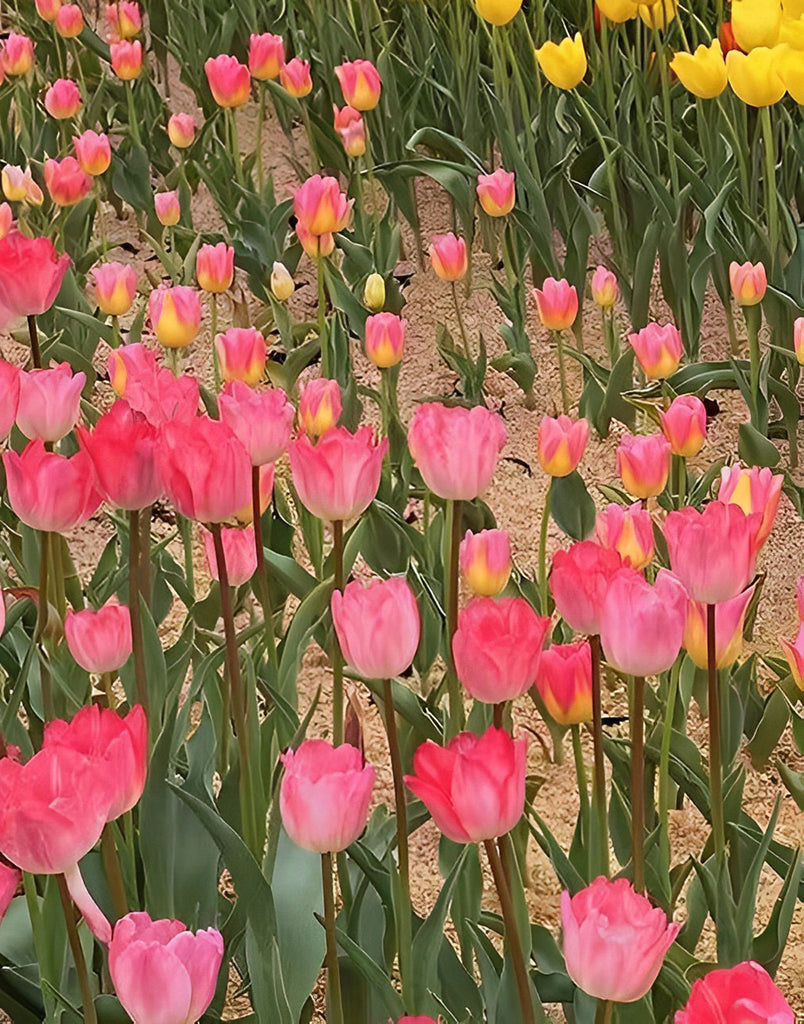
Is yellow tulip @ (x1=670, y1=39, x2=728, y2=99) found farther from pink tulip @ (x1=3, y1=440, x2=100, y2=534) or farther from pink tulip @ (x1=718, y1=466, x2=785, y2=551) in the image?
pink tulip @ (x1=3, y1=440, x2=100, y2=534)

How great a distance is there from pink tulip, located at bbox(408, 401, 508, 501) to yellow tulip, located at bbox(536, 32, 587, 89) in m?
1.42

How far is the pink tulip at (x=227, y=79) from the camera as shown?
2.37 meters

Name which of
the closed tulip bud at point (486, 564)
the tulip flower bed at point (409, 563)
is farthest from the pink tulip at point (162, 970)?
the closed tulip bud at point (486, 564)

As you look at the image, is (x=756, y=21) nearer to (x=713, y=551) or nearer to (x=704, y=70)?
(x=704, y=70)

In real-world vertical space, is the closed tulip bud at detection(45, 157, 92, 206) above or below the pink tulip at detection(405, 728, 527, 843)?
above

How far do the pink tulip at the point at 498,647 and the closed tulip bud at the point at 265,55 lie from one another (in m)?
2.00

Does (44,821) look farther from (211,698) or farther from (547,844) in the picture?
(211,698)

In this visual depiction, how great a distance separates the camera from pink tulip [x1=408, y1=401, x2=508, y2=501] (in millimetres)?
917

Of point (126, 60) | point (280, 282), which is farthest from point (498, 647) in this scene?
point (126, 60)

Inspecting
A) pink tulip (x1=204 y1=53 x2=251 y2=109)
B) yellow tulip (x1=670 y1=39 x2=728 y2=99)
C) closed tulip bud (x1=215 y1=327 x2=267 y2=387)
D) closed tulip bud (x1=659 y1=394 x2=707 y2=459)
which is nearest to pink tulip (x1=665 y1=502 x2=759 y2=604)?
closed tulip bud (x1=659 y1=394 x2=707 y2=459)

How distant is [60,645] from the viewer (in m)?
1.26

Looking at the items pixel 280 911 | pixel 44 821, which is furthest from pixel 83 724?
pixel 280 911

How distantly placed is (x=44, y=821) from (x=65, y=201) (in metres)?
1.70

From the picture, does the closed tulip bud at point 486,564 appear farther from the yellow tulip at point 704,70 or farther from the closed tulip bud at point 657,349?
the yellow tulip at point 704,70
